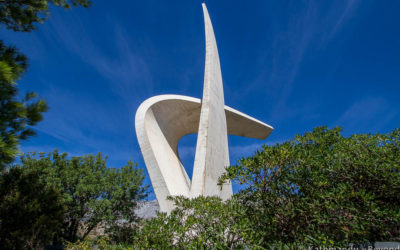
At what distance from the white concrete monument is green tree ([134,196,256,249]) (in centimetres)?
364

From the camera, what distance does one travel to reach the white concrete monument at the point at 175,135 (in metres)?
7.63

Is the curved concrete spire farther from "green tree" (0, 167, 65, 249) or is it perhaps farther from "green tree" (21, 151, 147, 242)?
"green tree" (21, 151, 147, 242)

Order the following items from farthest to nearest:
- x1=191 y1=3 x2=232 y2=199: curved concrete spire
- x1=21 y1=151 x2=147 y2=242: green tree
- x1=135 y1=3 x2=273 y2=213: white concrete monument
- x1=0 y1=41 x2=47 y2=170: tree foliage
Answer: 1. x1=21 y1=151 x2=147 y2=242: green tree
2. x1=135 y1=3 x2=273 y2=213: white concrete monument
3. x1=191 y1=3 x2=232 y2=199: curved concrete spire
4. x1=0 y1=41 x2=47 y2=170: tree foliage

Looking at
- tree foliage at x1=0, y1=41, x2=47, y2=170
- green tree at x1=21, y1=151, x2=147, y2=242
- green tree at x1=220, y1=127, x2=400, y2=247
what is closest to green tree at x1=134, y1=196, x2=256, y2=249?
green tree at x1=220, y1=127, x2=400, y2=247

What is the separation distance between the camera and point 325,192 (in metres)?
2.97

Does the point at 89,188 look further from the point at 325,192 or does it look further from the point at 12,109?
the point at 325,192

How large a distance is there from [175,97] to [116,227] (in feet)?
32.8

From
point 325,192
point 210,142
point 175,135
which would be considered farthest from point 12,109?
point 175,135

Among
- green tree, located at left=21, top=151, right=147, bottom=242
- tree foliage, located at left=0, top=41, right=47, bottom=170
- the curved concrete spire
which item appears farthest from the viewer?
green tree, located at left=21, top=151, right=147, bottom=242

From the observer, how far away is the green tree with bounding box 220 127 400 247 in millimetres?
2795

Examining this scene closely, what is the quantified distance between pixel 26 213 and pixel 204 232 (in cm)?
627

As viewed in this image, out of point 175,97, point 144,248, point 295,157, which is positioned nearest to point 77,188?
point 175,97

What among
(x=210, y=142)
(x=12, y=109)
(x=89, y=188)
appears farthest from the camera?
(x=89, y=188)

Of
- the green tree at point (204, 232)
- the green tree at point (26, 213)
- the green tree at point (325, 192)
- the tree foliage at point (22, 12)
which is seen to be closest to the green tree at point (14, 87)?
the tree foliage at point (22, 12)
